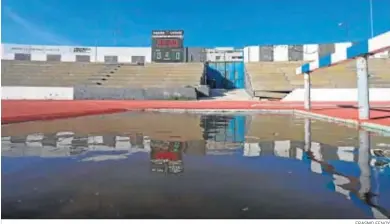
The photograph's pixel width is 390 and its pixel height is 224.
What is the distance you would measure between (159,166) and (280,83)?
4354 cm

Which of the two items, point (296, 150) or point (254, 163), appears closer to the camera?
point (254, 163)

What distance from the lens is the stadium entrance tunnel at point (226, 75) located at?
60.4m

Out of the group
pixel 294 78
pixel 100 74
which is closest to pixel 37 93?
pixel 100 74

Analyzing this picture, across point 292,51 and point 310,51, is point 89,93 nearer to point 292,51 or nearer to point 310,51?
point 292,51

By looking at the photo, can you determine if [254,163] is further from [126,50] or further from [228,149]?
[126,50]

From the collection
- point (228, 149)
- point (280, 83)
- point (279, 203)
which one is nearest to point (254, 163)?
point (228, 149)

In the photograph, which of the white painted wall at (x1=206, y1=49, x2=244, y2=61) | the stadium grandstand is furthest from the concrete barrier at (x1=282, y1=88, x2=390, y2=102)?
the white painted wall at (x1=206, y1=49, x2=244, y2=61)

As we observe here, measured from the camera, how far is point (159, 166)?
528 centimetres

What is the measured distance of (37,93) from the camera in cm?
4078

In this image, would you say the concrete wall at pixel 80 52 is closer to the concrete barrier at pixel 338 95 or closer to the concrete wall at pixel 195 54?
the concrete wall at pixel 195 54

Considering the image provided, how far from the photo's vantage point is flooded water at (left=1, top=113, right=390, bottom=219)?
3275mm

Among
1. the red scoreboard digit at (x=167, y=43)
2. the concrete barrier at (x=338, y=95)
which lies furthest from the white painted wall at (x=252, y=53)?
the concrete barrier at (x=338, y=95)

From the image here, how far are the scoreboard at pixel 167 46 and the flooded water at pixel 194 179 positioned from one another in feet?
159
